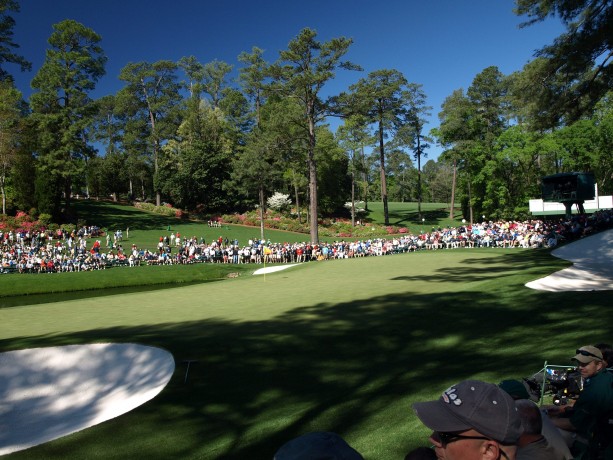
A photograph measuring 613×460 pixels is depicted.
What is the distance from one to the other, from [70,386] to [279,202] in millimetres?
49046

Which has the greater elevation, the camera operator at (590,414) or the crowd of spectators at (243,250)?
the camera operator at (590,414)

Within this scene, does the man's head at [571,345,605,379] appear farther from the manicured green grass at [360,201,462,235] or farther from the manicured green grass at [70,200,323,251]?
the manicured green grass at [360,201,462,235]

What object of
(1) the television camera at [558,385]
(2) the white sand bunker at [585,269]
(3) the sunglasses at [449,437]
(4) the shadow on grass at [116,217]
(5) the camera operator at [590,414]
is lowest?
(2) the white sand bunker at [585,269]

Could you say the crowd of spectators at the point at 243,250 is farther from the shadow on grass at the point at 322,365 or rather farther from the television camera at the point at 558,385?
the television camera at the point at 558,385

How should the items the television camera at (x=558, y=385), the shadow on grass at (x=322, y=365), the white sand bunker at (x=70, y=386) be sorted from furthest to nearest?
the white sand bunker at (x=70, y=386) → the shadow on grass at (x=322, y=365) → the television camera at (x=558, y=385)

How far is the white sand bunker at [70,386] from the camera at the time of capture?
624cm

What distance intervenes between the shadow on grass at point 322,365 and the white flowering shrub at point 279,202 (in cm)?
4538

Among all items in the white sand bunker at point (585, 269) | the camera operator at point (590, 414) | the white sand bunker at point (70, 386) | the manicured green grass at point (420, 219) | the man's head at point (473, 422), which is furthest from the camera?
the manicured green grass at point (420, 219)

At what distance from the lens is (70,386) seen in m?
7.63

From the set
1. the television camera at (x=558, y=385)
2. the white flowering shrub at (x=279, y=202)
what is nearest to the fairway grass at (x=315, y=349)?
the television camera at (x=558, y=385)

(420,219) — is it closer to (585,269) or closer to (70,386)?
(585,269)

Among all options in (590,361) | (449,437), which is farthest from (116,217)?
(449,437)

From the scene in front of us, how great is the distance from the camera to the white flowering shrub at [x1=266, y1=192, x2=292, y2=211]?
5602cm

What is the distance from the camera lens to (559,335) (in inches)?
296
